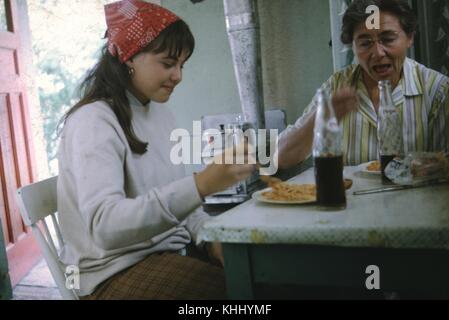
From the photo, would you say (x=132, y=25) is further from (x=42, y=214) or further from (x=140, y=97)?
(x=42, y=214)

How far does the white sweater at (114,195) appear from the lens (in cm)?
106

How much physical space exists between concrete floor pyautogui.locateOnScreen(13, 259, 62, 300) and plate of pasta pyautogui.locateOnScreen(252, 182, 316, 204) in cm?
211

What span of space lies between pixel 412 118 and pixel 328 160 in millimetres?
964

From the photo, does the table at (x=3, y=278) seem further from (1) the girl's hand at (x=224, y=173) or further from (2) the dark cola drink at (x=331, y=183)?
(2) the dark cola drink at (x=331, y=183)

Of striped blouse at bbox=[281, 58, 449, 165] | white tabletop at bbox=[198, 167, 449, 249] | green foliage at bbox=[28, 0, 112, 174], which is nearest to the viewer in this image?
white tabletop at bbox=[198, 167, 449, 249]

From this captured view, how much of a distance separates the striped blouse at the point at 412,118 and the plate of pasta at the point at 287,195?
633 mm

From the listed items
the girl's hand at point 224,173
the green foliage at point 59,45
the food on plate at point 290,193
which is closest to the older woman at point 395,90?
the food on plate at point 290,193

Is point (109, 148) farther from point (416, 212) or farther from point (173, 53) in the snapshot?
point (416, 212)

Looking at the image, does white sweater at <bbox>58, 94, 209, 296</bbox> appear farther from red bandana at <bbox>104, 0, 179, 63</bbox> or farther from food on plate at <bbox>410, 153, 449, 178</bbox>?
food on plate at <bbox>410, 153, 449, 178</bbox>

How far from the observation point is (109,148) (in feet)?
3.83

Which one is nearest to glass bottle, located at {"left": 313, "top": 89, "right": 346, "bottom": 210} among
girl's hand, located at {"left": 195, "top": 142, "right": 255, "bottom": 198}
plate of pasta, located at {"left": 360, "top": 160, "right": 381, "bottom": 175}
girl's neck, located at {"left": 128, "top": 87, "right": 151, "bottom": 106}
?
girl's hand, located at {"left": 195, "top": 142, "right": 255, "bottom": 198}

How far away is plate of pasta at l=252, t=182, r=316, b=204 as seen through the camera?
41.7 inches

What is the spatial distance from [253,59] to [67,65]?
14.3ft

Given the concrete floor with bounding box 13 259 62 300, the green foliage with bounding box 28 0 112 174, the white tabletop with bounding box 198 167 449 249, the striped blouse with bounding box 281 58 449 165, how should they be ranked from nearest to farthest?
the white tabletop with bounding box 198 167 449 249
the striped blouse with bounding box 281 58 449 165
the concrete floor with bounding box 13 259 62 300
the green foliage with bounding box 28 0 112 174
